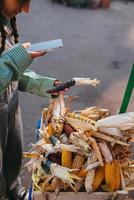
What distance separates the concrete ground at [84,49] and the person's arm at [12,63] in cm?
156

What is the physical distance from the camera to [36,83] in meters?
2.86

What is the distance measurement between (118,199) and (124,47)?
14.3 feet

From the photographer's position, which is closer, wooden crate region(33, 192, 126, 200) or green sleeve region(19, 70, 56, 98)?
wooden crate region(33, 192, 126, 200)

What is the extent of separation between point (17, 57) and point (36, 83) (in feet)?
1.51

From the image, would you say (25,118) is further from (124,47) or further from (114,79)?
(124,47)

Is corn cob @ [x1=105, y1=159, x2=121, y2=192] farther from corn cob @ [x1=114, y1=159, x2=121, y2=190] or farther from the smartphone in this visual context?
the smartphone

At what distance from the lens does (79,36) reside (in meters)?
7.04

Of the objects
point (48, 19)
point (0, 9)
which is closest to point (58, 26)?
point (48, 19)

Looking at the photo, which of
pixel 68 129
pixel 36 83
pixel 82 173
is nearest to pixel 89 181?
pixel 82 173

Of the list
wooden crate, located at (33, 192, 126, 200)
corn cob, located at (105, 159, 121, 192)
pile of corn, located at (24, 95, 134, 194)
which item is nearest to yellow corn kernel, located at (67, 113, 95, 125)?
pile of corn, located at (24, 95, 134, 194)

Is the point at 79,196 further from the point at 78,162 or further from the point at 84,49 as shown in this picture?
the point at 84,49

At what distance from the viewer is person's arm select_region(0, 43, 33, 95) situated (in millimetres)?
2381

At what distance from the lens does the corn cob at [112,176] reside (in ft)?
8.73

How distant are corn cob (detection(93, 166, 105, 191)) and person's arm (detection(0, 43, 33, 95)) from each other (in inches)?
32.4
